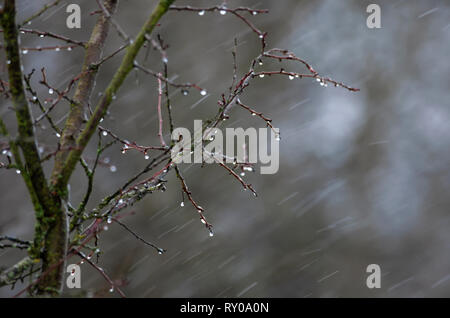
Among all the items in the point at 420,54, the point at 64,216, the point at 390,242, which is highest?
the point at 420,54

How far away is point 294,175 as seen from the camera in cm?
748

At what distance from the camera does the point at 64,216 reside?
1.25 m

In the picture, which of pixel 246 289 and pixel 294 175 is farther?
pixel 294 175

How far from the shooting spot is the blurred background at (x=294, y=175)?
6883mm

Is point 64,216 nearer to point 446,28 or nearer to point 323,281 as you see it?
point 323,281

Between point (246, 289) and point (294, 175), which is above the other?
point (294, 175)

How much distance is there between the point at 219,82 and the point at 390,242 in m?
4.01

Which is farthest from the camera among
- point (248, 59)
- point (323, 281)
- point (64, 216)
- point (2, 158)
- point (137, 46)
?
point (248, 59)

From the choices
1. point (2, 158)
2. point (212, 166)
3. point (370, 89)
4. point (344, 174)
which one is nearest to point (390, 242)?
point (344, 174)

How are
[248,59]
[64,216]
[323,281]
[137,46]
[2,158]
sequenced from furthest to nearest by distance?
[248,59] < [323,281] < [2,158] < [64,216] < [137,46]

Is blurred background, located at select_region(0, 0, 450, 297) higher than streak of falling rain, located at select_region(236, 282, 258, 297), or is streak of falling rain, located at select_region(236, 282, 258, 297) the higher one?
blurred background, located at select_region(0, 0, 450, 297)

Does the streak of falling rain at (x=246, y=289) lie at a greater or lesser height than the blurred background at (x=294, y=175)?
lesser

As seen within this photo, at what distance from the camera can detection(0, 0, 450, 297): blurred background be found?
271 inches
